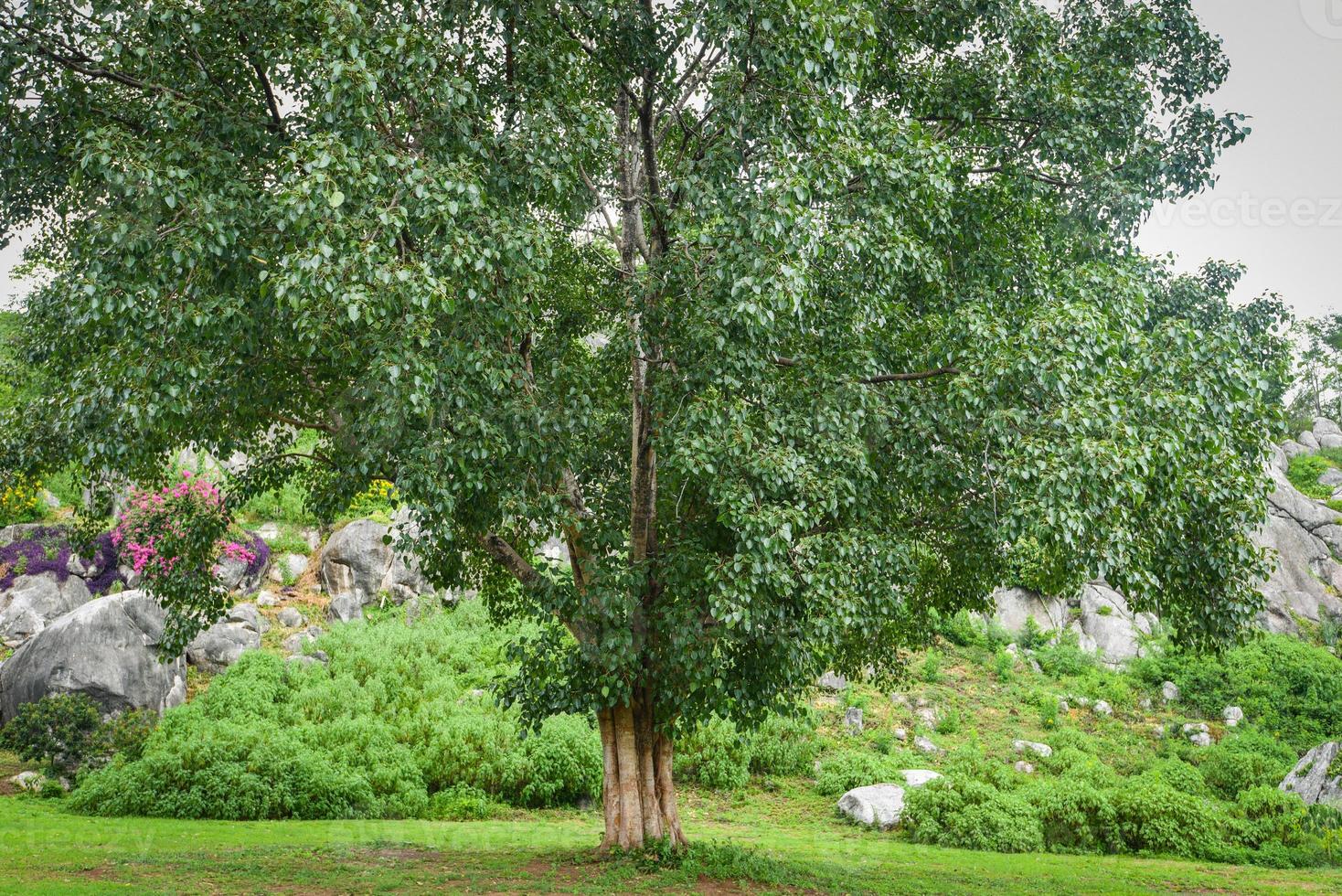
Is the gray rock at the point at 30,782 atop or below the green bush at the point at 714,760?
atop

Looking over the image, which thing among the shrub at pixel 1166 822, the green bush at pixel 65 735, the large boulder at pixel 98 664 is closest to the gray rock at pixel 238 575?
the large boulder at pixel 98 664

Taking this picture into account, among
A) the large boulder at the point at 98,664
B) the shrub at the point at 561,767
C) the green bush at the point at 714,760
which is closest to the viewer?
the large boulder at the point at 98,664

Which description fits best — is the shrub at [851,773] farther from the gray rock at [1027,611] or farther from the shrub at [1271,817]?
the gray rock at [1027,611]

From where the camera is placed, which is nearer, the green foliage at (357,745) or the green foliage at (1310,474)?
the green foliage at (357,745)

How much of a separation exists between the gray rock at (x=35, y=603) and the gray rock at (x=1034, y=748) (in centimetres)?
2187

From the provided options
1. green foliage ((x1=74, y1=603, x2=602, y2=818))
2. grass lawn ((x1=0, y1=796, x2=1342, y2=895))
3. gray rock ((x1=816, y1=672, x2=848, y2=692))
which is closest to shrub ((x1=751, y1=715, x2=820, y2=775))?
gray rock ((x1=816, y1=672, x2=848, y2=692))

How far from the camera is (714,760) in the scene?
Answer: 21.0 m

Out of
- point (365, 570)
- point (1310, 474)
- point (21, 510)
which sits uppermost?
point (21, 510)

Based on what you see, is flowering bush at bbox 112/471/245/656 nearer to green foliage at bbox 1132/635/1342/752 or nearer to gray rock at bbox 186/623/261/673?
gray rock at bbox 186/623/261/673

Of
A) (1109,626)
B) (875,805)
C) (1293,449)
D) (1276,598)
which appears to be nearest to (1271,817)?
(875,805)

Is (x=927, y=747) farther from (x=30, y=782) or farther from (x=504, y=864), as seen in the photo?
(x=30, y=782)

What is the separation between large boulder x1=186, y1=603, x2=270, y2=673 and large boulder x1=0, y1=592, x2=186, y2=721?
1.66m

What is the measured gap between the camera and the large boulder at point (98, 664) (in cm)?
1827

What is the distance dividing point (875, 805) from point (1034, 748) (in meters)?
5.53
